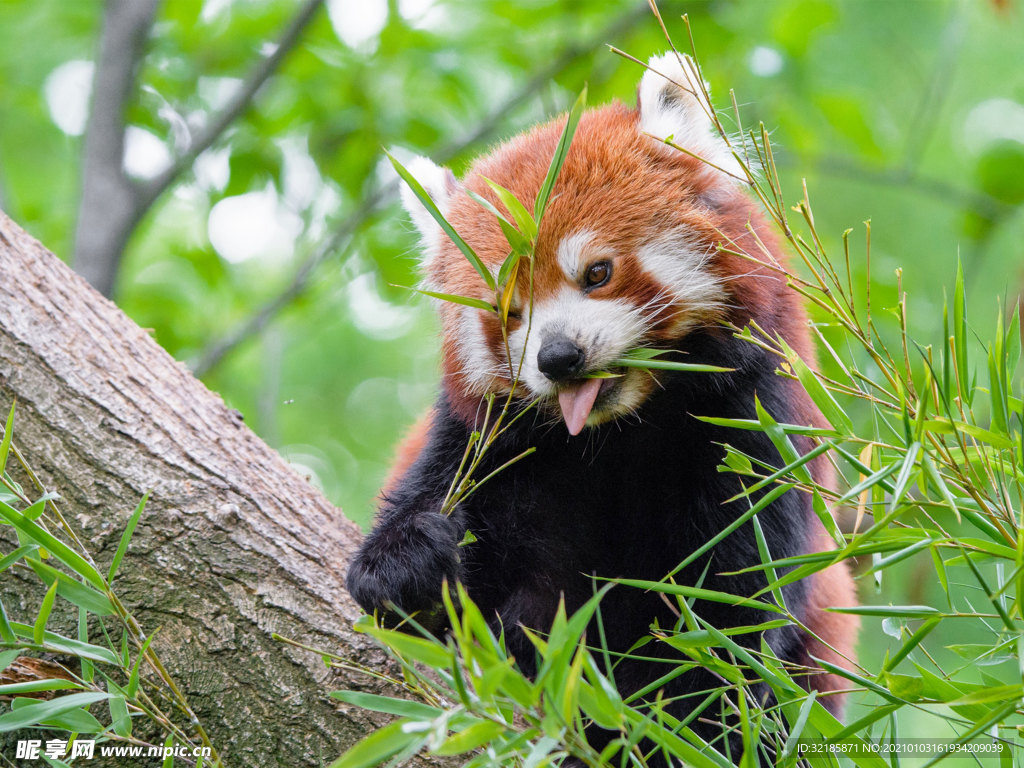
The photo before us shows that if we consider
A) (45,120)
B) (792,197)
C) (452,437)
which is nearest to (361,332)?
(45,120)

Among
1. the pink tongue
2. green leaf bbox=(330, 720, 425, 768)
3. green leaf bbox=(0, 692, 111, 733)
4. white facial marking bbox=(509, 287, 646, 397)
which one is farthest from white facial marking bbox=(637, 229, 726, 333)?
green leaf bbox=(0, 692, 111, 733)

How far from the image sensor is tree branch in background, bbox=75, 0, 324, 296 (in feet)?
12.4

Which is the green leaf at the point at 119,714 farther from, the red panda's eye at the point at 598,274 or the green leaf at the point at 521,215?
the red panda's eye at the point at 598,274

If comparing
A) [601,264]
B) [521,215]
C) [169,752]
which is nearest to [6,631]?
[169,752]

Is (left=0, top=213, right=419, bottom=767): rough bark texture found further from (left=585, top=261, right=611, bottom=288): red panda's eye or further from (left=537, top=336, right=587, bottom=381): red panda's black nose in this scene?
(left=585, top=261, right=611, bottom=288): red panda's eye

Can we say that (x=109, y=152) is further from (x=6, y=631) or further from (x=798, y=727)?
(x=798, y=727)

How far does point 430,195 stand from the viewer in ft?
8.05

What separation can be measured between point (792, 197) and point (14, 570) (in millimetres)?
3451

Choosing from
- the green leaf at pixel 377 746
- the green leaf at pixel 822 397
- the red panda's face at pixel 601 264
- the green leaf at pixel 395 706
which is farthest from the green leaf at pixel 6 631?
the green leaf at pixel 822 397

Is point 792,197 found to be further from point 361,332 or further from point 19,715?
Answer: point 361,332

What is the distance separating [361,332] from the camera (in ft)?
25.1

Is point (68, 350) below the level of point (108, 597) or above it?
above

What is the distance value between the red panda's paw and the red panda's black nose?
414mm

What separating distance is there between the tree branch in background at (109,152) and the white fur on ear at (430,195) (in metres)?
1.86
